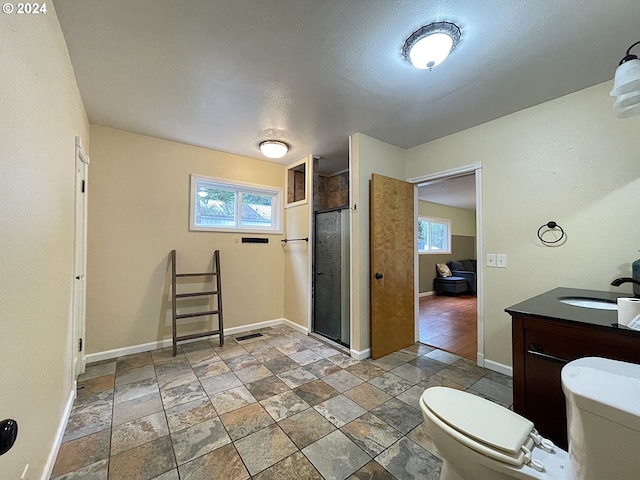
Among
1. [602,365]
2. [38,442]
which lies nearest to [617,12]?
[602,365]

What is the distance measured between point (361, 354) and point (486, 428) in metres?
1.85

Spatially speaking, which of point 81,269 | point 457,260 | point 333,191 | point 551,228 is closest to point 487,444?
point 551,228

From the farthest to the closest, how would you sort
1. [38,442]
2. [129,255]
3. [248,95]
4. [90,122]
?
[129,255]
[90,122]
[248,95]
[38,442]

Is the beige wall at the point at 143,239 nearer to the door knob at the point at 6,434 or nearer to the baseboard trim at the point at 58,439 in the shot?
the baseboard trim at the point at 58,439

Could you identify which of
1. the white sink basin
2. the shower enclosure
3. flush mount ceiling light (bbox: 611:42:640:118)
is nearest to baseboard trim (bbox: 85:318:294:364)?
the shower enclosure

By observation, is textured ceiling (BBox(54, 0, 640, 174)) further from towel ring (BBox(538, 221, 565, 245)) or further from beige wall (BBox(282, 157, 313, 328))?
beige wall (BBox(282, 157, 313, 328))

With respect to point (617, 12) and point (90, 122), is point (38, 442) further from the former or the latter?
point (617, 12)

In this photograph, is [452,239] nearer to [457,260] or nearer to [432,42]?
[457,260]

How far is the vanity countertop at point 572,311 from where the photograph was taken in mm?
1140

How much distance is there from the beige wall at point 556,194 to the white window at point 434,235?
14.1 feet

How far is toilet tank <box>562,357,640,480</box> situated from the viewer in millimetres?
634

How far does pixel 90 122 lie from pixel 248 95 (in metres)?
1.82

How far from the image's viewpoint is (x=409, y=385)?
2.21 meters

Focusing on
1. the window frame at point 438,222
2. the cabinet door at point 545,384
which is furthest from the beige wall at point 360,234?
the window frame at point 438,222
